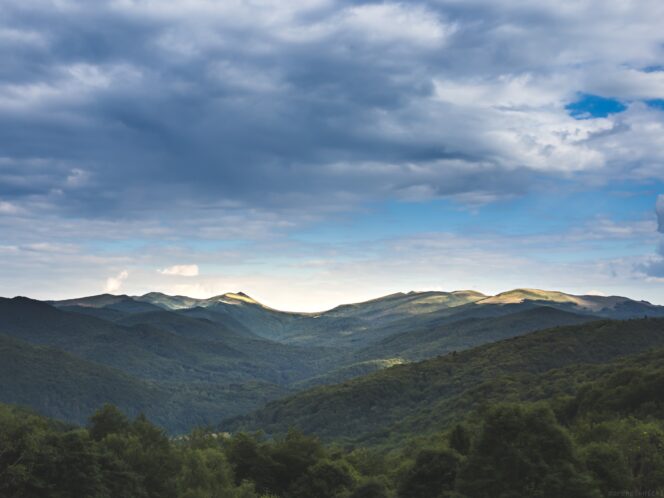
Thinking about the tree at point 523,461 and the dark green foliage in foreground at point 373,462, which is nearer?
the tree at point 523,461

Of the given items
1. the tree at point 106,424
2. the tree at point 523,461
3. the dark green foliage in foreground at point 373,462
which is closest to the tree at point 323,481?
the dark green foliage in foreground at point 373,462

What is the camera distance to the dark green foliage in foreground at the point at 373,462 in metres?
68.1

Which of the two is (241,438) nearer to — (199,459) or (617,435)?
(199,459)

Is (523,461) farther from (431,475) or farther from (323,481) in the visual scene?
(323,481)

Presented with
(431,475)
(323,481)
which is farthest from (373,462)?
(431,475)

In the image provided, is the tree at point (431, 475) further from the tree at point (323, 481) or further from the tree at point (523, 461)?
the tree at point (323, 481)

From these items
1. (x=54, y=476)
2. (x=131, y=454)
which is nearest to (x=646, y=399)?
(x=131, y=454)

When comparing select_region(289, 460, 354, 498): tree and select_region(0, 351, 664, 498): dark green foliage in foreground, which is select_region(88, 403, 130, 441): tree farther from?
select_region(289, 460, 354, 498): tree

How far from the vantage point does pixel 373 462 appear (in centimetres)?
13800

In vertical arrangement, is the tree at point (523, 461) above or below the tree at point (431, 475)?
above

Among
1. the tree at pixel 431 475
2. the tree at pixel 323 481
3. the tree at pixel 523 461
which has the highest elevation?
the tree at pixel 523 461

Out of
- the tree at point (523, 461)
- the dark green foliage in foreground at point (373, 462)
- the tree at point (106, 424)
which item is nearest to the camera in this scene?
the tree at point (523, 461)

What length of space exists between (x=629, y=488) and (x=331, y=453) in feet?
231

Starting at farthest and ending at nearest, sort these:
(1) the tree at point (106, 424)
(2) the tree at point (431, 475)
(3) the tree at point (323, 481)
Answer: (1) the tree at point (106, 424) < (3) the tree at point (323, 481) < (2) the tree at point (431, 475)
